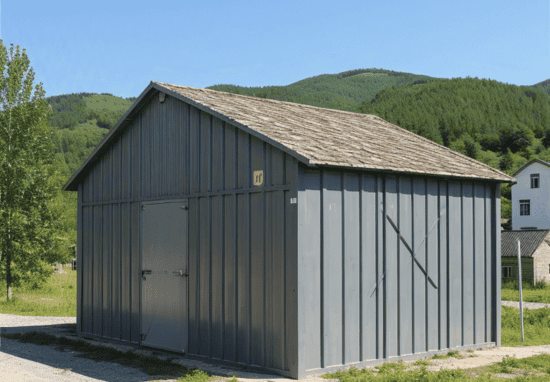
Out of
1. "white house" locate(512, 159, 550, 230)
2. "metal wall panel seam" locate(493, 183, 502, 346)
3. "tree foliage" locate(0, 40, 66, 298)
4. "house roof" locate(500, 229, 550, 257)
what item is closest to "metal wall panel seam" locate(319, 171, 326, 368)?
"metal wall panel seam" locate(493, 183, 502, 346)

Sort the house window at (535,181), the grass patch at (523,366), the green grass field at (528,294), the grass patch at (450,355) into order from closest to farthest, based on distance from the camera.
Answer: the grass patch at (523,366)
the grass patch at (450,355)
the green grass field at (528,294)
the house window at (535,181)

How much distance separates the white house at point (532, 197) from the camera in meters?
64.9

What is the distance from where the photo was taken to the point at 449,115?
132 metres

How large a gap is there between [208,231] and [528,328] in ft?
29.5

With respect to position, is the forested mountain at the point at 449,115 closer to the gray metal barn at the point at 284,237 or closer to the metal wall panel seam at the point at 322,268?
the gray metal barn at the point at 284,237

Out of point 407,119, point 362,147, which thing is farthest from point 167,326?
point 407,119

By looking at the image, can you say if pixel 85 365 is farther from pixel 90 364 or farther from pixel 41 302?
pixel 41 302

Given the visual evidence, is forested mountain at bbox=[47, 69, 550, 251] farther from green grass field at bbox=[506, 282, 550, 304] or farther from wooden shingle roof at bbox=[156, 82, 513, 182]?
wooden shingle roof at bbox=[156, 82, 513, 182]

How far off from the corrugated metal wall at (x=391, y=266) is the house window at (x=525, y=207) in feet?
189

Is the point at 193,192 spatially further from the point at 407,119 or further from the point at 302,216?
the point at 407,119

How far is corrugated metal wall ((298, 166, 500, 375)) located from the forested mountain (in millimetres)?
91915

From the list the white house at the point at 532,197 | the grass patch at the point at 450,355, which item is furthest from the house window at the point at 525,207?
the grass patch at the point at 450,355

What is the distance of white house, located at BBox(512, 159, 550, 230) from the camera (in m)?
64.9

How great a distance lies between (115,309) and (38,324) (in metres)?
4.75
